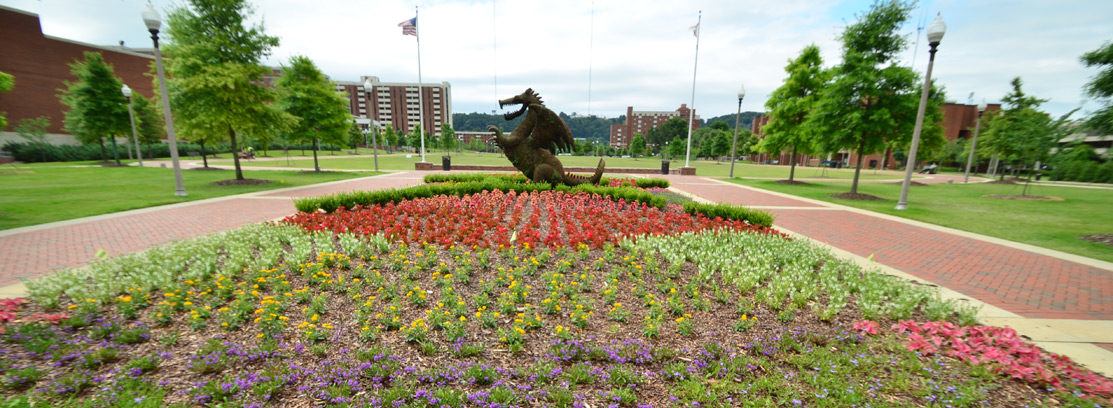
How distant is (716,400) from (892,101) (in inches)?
730

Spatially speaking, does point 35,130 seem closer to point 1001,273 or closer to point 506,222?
point 506,222

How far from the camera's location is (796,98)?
22219 mm

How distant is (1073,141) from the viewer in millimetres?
11109

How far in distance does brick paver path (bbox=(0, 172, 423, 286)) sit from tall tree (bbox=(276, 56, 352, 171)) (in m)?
12.1

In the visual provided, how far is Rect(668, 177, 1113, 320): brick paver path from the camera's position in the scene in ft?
16.8

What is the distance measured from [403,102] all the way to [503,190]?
441 ft

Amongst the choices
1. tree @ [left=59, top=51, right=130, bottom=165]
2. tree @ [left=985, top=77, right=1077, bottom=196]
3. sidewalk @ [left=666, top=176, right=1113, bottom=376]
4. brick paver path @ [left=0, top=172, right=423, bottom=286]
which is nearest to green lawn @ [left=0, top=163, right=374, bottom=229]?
brick paver path @ [left=0, top=172, right=423, bottom=286]

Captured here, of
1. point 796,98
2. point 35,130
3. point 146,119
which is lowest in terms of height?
point 35,130

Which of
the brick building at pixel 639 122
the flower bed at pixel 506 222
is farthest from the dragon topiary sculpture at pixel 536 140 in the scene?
the brick building at pixel 639 122

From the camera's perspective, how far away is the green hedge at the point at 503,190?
8.73 metres

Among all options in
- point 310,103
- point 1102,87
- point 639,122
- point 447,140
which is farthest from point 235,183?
point 639,122

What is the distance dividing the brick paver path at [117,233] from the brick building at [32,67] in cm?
4296

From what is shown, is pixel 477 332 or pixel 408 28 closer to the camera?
pixel 477 332

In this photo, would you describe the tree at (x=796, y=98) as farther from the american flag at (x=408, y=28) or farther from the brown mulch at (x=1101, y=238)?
the american flag at (x=408, y=28)
